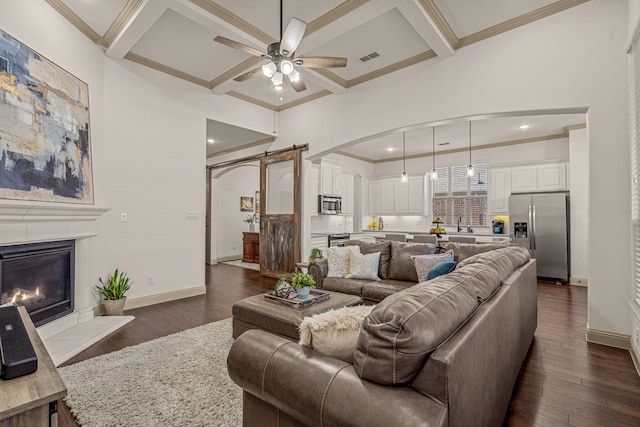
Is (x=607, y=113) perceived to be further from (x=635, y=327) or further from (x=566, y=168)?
(x=566, y=168)

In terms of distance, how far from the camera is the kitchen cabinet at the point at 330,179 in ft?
24.8

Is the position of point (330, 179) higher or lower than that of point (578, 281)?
higher

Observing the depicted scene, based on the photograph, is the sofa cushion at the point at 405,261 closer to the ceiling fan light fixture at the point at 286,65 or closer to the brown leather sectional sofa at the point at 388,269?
the brown leather sectional sofa at the point at 388,269

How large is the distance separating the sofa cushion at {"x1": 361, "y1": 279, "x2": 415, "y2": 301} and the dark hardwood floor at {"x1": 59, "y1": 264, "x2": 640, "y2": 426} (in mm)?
1321

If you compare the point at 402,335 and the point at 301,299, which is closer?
the point at 402,335

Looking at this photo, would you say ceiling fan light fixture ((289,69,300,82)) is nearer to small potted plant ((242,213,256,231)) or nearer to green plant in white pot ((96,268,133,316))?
green plant in white pot ((96,268,133,316))

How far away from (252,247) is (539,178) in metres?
6.69

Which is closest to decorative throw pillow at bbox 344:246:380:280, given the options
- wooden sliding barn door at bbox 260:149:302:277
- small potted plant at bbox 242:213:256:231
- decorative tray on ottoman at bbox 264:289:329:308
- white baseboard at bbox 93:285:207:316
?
decorative tray on ottoman at bbox 264:289:329:308

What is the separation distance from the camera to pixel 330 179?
783 centimetres

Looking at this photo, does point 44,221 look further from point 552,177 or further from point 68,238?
point 552,177

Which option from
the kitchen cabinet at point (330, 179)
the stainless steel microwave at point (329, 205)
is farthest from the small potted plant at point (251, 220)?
the kitchen cabinet at point (330, 179)

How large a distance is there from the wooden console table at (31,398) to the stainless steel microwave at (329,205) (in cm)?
644

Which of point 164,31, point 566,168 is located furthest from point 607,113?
point 164,31

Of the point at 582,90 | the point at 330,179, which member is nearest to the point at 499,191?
the point at 330,179
